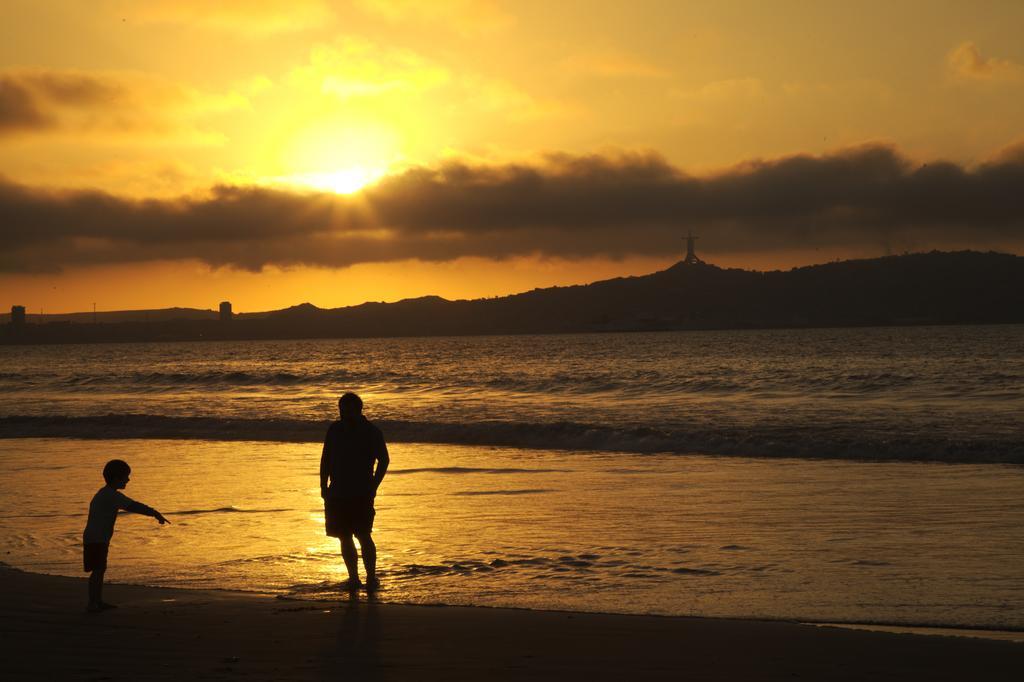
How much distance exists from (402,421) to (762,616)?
22589mm

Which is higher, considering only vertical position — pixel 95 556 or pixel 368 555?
pixel 95 556

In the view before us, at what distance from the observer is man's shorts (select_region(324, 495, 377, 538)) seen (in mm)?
9156

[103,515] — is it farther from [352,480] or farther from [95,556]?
[352,480]

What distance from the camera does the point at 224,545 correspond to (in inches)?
448

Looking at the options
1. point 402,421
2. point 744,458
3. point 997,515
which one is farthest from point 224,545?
point 402,421

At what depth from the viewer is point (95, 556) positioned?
8383 mm

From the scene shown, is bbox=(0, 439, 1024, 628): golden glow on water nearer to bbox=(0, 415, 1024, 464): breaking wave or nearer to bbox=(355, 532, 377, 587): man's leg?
bbox=(355, 532, 377, 587): man's leg

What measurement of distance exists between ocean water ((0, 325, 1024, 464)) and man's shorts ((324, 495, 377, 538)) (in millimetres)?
13842

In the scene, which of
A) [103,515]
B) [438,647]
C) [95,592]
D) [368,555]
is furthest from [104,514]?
[438,647]

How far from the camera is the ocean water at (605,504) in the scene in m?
9.04

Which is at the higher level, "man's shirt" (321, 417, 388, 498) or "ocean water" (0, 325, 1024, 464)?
"man's shirt" (321, 417, 388, 498)

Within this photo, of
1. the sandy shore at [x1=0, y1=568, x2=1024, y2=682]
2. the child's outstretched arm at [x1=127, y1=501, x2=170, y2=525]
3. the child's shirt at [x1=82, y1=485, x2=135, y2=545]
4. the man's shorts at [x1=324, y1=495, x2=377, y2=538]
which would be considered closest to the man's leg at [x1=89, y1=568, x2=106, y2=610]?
the sandy shore at [x1=0, y1=568, x2=1024, y2=682]

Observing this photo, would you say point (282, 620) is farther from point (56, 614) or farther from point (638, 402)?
point (638, 402)

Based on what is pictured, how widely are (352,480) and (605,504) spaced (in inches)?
220
